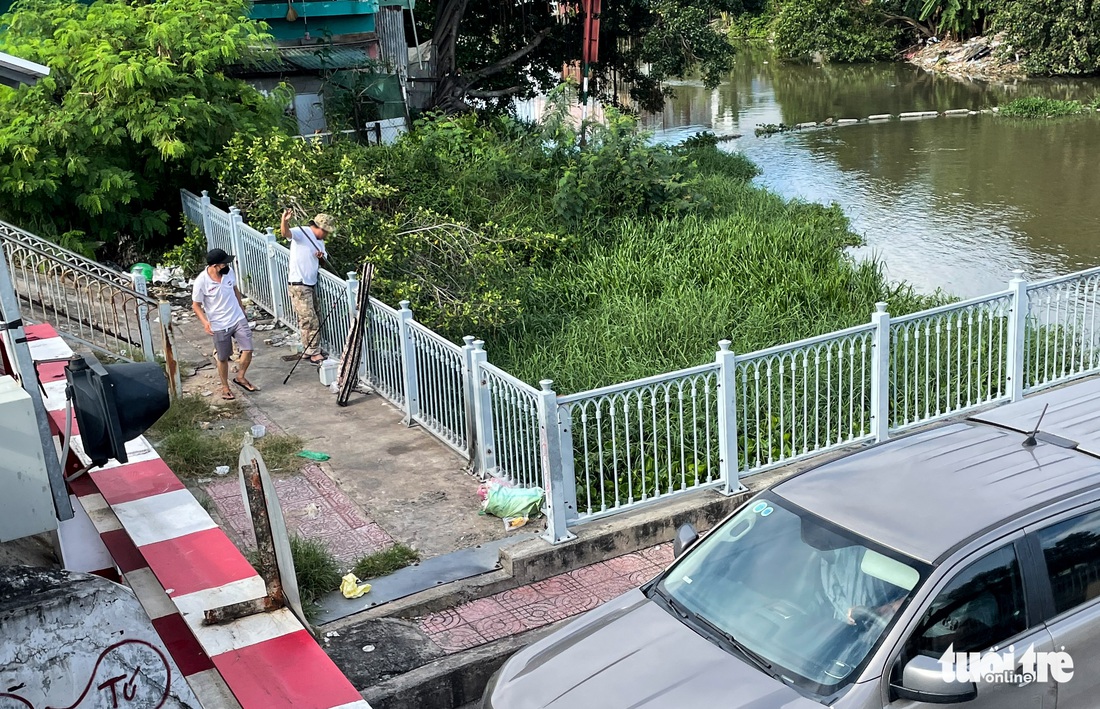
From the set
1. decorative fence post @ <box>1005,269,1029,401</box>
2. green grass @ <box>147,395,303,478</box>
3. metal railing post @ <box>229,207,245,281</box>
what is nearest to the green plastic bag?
green grass @ <box>147,395,303,478</box>

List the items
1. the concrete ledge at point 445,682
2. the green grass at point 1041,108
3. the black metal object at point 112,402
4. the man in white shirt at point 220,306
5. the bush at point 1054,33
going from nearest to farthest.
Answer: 1. the black metal object at point 112,402
2. the concrete ledge at point 445,682
3. the man in white shirt at point 220,306
4. the green grass at point 1041,108
5. the bush at point 1054,33

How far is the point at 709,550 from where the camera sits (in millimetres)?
4703

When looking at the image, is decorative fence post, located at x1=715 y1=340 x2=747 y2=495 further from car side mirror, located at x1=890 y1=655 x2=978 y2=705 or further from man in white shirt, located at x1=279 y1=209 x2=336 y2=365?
man in white shirt, located at x1=279 y1=209 x2=336 y2=365

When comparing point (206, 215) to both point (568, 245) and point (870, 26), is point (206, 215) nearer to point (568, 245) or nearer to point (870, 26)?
point (568, 245)

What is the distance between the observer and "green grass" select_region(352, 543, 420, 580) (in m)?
6.38

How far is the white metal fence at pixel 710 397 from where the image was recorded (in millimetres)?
6898

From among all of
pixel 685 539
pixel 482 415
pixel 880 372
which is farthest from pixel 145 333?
pixel 685 539

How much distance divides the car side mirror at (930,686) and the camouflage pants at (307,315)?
7433 millimetres

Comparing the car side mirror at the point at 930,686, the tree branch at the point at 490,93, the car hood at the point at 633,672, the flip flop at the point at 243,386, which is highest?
the tree branch at the point at 490,93

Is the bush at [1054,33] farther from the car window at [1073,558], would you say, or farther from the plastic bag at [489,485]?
the car window at [1073,558]

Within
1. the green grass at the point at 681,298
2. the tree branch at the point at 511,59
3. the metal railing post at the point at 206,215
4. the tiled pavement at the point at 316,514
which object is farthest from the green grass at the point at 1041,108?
the tiled pavement at the point at 316,514

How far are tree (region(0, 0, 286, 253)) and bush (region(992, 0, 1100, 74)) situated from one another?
29.4m

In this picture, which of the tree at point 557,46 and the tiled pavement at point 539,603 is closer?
the tiled pavement at point 539,603

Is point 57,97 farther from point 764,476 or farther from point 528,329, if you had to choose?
point 764,476
